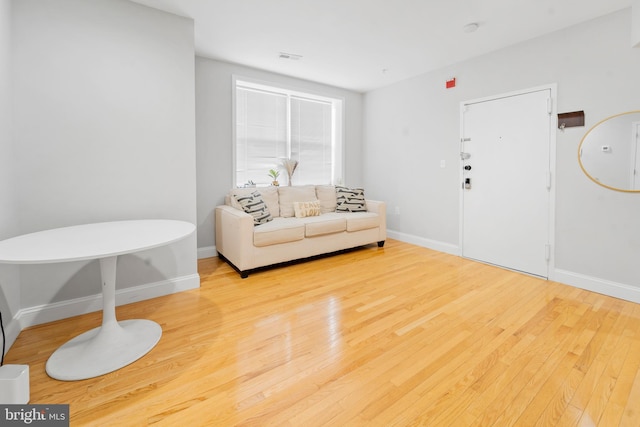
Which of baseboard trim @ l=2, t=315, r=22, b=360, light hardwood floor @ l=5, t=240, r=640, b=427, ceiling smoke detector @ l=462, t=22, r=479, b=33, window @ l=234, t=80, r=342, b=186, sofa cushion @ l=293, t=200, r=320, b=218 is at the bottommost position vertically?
light hardwood floor @ l=5, t=240, r=640, b=427

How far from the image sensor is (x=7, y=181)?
193 centimetres

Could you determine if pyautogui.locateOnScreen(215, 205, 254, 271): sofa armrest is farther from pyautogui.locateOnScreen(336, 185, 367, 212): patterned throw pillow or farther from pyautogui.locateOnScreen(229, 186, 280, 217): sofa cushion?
pyautogui.locateOnScreen(336, 185, 367, 212): patterned throw pillow

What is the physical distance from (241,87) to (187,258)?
255 centimetres

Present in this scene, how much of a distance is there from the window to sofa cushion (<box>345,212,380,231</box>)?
43.8 inches

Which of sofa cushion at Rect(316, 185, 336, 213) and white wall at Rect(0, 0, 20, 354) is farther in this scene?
sofa cushion at Rect(316, 185, 336, 213)

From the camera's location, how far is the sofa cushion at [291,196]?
4.07 metres

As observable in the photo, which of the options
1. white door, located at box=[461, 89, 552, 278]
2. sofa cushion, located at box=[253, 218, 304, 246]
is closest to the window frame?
sofa cushion, located at box=[253, 218, 304, 246]

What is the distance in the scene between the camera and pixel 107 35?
2342 mm

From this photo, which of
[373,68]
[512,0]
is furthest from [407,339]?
[373,68]

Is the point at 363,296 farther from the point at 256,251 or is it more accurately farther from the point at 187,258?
the point at 187,258

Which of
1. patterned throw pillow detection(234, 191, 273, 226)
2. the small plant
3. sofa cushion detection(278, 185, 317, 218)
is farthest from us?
the small plant

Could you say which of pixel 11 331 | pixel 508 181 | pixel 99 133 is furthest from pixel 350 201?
pixel 11 331

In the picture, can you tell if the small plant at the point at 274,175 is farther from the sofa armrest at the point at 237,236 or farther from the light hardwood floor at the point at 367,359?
the light hardwood floor at the point at 367,359

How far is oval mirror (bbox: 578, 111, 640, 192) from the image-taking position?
253 centimetres
